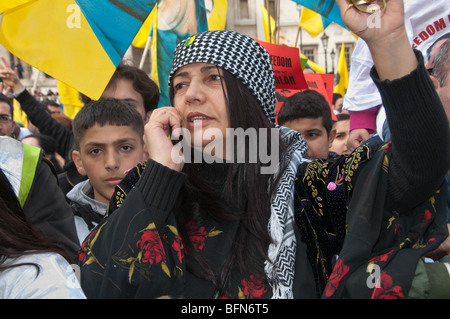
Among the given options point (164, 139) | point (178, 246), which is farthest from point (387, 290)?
point (164, 139)

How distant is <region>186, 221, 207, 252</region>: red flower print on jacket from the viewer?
1687 millimetres

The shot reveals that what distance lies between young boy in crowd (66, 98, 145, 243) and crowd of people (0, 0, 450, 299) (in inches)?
24.1

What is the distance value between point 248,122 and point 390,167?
2.00 ft

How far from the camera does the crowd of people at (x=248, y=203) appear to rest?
1385 mm

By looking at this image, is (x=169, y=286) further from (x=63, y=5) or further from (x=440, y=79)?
(x=63, y=5)

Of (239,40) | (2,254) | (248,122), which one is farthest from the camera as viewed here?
(239,40)

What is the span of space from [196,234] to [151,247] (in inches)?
9.3

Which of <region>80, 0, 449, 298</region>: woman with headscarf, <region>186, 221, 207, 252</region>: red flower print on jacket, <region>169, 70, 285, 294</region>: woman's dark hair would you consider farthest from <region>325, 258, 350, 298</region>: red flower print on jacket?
<region>186, 221, 207, 252</region>: red flower print on jacket

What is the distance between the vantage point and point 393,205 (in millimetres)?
1536

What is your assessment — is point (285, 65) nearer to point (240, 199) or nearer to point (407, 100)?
point (240, 199)

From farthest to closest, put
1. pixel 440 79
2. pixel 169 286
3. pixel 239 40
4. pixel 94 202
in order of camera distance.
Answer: pixel 94 202 → pixel 440 79 → pixel 239 40 → pixel 169 286

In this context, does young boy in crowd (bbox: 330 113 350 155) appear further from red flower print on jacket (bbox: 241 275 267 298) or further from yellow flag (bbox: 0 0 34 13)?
red flower print on jacket (bbox: 241 275 267 298)
